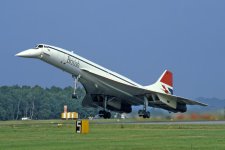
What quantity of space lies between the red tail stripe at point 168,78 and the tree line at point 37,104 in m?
40.7

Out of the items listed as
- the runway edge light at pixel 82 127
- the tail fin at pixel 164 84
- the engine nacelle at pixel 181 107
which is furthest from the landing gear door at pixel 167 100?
the runway edge light at pixel 82 127

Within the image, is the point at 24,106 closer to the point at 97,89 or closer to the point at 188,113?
the point at 97,89

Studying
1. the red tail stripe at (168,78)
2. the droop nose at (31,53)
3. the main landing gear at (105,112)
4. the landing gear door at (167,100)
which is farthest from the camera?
the red tail stripe at (168,78)

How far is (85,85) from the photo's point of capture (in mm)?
60125

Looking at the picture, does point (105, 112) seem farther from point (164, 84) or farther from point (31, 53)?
point (31, 53)

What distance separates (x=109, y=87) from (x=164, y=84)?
291 inches

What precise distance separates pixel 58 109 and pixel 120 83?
5189 centimetres

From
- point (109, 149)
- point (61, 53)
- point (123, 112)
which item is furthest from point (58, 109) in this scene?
point (109, 149)

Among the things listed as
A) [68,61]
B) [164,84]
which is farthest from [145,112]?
[68,61]

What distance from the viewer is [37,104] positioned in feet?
370

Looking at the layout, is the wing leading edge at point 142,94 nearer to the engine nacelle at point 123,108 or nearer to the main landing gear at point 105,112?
the main landing gear at point 105,112

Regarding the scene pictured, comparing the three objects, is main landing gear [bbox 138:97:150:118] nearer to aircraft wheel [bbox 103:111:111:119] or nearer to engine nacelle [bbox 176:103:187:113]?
engine nacelle [bbox 176:103:187:113]

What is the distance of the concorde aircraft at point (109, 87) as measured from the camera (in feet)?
177

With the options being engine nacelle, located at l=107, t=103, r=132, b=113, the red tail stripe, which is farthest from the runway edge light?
the red tail stripe
